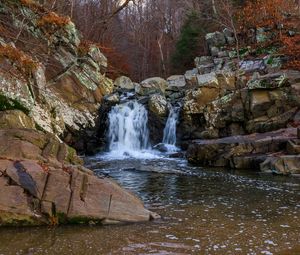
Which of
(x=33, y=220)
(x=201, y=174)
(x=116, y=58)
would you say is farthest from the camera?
(x=116, y=58)

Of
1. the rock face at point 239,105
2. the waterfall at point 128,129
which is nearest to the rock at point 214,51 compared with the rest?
the rock face at point 239,105

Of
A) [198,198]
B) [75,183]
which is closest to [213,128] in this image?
[198,198]

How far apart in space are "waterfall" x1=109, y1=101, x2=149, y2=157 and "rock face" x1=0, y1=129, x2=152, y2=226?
47.0ft

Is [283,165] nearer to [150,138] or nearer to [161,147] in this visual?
[161,147]

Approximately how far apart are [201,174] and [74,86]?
38.5 feet

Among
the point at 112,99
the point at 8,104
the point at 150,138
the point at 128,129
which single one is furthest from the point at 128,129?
the point at 8,104

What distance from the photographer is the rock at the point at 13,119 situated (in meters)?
11.8

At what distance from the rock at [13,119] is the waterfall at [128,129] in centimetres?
1022

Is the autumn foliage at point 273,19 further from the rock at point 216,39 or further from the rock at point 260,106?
the rock at point 260,106

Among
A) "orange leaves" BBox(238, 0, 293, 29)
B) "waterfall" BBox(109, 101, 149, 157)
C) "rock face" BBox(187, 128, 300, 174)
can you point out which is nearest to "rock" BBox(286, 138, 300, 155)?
"rock face" BBox(187, 128, 300, 174)

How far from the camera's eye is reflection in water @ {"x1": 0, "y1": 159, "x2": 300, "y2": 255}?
662cm

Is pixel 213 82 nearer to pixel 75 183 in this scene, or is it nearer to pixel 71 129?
pixel 71 129

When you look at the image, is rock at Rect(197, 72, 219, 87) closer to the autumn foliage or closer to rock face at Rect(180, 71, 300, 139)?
rock face at Rect(180, 71, 300, 139)

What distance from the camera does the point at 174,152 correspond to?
71.7 ft
